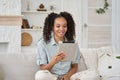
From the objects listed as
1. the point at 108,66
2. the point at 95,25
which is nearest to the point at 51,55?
the point at 108,66

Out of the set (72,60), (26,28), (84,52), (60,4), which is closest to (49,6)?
(60,4)

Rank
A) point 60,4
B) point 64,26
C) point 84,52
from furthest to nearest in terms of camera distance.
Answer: point 60,4 → point 84,52 → point 64,26

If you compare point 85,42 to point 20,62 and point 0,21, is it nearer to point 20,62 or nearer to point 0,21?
point 0,21

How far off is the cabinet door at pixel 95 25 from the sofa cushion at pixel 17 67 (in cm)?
349

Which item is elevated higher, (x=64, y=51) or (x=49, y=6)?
(x=49, y=6)

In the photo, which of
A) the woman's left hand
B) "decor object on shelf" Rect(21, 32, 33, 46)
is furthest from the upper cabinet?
the woman's left hand

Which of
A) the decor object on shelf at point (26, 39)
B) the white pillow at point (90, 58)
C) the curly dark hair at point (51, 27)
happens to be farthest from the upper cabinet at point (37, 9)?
the curly dark hair at point (51, 27)

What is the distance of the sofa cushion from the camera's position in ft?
8.61

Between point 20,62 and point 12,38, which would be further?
point 12,38

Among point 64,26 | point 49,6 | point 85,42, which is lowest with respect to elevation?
point 85,42

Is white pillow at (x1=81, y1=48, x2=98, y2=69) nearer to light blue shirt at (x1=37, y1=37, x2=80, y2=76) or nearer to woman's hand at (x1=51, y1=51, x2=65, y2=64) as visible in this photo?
light blue shirt at (x1=37, y1=37, x2=80, y2=76)

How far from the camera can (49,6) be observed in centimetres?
604

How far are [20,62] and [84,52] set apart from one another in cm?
72

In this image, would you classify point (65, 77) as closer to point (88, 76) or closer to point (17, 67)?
point (88, 76)
